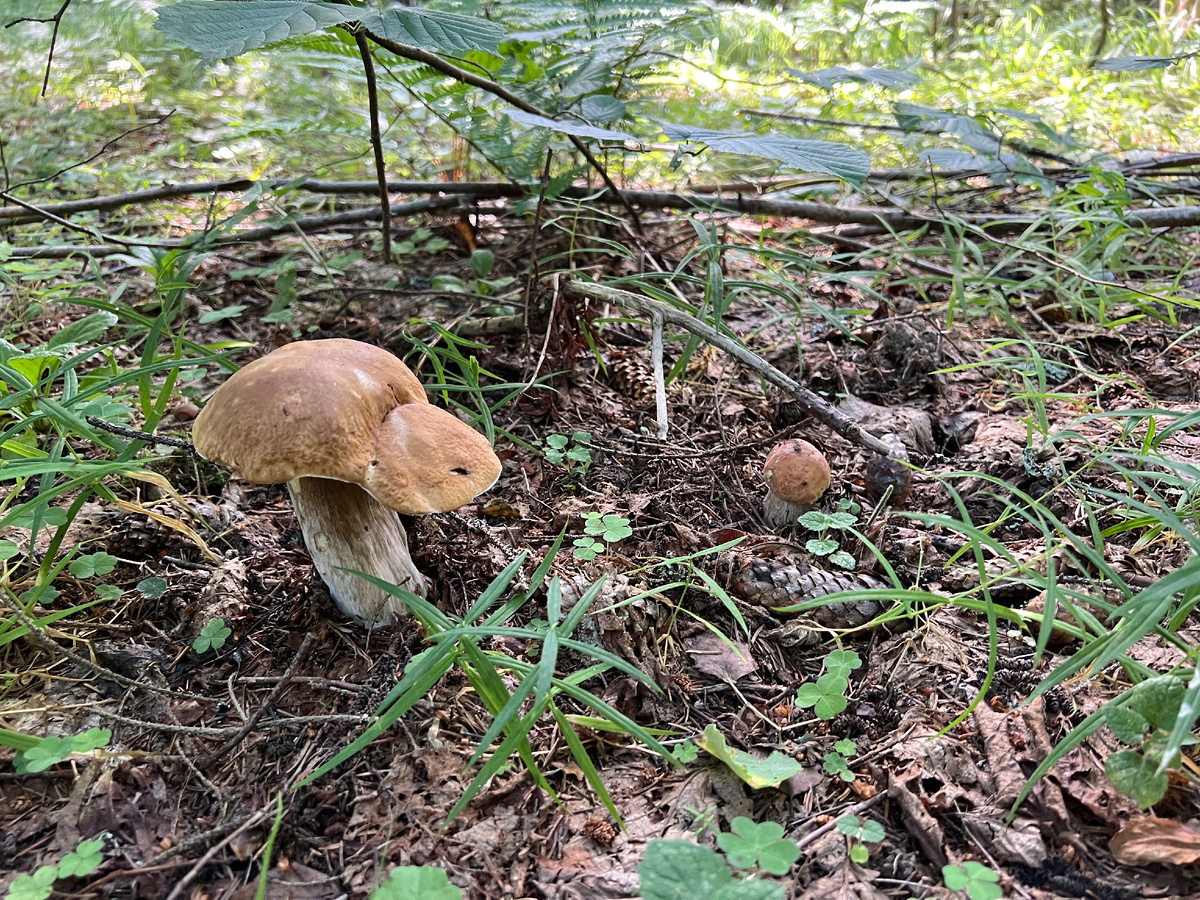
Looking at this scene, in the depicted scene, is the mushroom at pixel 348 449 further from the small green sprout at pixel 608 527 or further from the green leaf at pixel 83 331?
the green leaf at pixel 83 331

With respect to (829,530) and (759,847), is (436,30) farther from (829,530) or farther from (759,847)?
(759,847)

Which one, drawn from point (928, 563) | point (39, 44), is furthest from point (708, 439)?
point (39, 44)

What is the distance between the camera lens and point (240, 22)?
1484 millimetres

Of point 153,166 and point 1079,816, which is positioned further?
point 153,166

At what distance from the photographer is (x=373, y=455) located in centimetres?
148

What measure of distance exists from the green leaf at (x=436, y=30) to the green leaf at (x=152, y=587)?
4.87ft

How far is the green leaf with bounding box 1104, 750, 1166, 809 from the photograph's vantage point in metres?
1.18

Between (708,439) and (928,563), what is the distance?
858mm

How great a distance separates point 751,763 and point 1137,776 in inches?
26.5

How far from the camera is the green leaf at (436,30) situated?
1.56 meters

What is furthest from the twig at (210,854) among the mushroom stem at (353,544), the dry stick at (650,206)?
the dry stick at (650,206)

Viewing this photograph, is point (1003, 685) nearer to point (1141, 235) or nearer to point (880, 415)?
point (880, 415)

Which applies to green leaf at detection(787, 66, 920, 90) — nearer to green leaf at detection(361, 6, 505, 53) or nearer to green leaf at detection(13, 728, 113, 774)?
green leaf at detection(361, 6, 505, 53)

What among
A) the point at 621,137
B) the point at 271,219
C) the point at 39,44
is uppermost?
the point at 39,44
